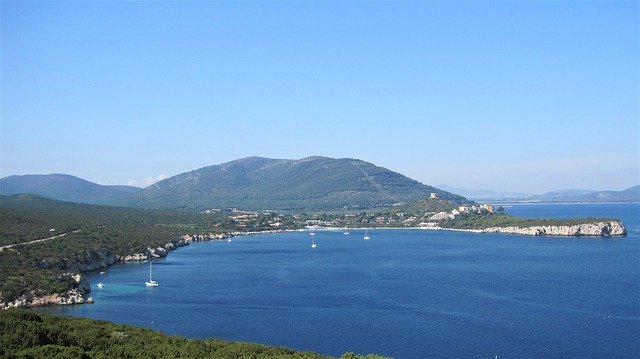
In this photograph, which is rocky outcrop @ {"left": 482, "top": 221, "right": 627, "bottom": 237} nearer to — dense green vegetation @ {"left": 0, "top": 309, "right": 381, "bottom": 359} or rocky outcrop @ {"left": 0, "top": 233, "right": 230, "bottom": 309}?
rocky outcrop @ {"left": 0, "top": 233, "right": 230, "bottom": 309}

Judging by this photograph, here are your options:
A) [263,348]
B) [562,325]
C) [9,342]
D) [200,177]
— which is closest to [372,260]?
[562,325]

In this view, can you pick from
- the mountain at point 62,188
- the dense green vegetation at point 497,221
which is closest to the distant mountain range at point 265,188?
the mountain at point 62,188

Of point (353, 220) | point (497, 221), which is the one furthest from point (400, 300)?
point (353, 220)

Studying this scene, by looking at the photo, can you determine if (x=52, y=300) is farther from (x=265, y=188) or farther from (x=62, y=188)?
(x=62, y=188)

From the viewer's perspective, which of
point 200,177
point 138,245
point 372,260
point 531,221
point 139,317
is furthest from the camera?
point 200,177

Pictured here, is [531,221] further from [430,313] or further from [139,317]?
[139,317]
